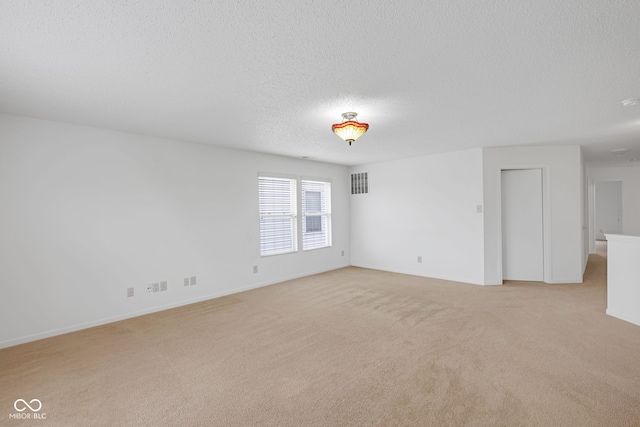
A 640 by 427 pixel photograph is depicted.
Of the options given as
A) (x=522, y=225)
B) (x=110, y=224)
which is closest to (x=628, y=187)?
(x=522, y=225)

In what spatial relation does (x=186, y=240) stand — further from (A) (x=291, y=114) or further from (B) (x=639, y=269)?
(B) (x=639, y=269)

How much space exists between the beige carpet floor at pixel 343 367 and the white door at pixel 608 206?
887 centimetres

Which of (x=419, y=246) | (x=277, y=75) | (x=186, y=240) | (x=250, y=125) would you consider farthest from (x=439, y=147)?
(x=186, y=240)

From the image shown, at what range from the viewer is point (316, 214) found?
652 centimetres

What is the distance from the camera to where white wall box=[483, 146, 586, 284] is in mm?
5062

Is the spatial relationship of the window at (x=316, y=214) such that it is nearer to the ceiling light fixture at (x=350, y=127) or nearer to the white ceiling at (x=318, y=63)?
the white ceiling at (x=318, y=63)

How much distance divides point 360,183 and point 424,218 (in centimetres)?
176

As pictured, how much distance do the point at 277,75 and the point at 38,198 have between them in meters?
3.11

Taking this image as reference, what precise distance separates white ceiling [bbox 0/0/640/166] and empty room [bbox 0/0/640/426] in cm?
2

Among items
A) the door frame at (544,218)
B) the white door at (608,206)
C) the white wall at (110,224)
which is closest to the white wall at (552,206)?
the door frame at (544,218)

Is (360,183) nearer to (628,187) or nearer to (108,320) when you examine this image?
(108,320)

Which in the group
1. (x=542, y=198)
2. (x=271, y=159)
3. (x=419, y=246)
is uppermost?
(x=271, y=159)

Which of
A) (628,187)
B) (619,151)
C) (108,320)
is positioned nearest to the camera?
(108,320)

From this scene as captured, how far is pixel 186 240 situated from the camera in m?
4.45
